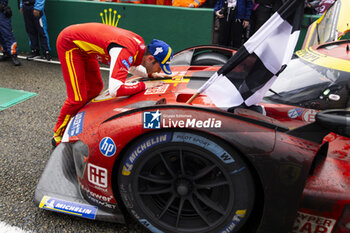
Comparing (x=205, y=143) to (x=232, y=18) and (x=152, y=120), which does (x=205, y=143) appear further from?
(x=232, y=18)

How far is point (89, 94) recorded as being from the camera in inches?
113

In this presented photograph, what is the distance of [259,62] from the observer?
167 cm

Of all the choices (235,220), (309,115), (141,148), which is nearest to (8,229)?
(141,148)

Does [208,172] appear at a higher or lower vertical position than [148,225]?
higher

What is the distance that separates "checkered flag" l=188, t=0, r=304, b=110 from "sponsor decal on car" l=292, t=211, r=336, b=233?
71cm

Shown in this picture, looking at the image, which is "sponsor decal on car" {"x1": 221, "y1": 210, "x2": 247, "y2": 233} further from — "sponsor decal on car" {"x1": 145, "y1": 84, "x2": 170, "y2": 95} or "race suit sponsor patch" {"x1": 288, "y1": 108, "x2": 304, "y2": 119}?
"sponsor decal on car" {"x1": 145, "y1": 84, "x2": 170, "y2": 95}

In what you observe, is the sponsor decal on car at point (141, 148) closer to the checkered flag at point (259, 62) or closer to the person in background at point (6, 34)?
the checkered flag at point (259, 62)

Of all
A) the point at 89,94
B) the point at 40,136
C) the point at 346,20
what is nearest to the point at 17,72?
the point at 40,136

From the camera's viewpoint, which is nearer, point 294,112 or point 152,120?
point 152,120

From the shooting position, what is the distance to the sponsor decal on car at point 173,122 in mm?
1491

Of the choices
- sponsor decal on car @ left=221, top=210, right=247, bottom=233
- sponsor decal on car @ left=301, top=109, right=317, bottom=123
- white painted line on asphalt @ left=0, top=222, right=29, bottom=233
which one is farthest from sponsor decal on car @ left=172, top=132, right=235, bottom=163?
white painted line on asphalt @ left=0, top=222, right=29, bottom=233

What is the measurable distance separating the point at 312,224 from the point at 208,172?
62cm

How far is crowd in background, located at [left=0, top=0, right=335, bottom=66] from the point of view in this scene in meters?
5.23

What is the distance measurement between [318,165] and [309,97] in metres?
0.67
